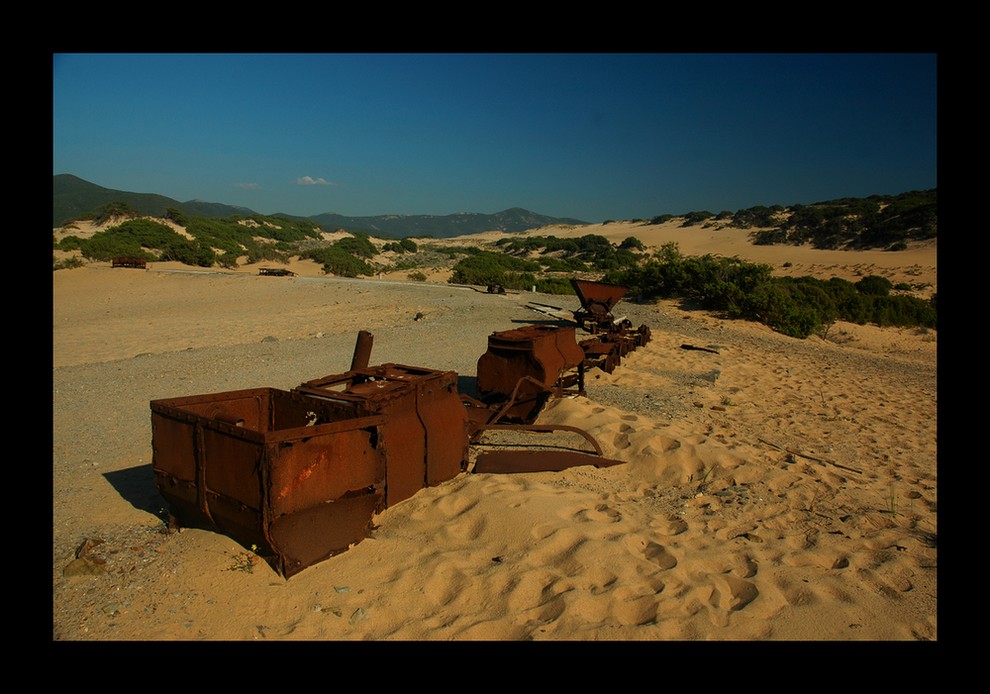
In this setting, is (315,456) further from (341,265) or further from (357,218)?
(357,218)

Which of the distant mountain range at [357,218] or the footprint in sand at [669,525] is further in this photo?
the distant mountain range at [357,218]

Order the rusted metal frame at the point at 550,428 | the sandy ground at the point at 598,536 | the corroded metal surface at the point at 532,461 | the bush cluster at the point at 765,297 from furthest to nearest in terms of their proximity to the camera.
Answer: the bush cluster at the point at 765,297 → the rusted metal frame at the point at 550,428 → the corroded metal surface at the point at 532,461 → the sandy ground at the point at 598,536

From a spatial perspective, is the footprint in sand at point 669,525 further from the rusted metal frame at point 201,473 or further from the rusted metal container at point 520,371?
the rusted metal frame at point 201,473

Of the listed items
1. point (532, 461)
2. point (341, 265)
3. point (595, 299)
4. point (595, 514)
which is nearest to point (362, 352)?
point (532, 461)

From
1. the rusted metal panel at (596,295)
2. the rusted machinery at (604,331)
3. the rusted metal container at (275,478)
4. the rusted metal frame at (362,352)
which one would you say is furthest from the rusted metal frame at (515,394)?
the rusted metal panel at (596,295)

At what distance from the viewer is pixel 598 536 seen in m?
3.52

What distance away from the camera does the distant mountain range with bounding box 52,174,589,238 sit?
75.5 metres

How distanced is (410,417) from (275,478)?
1.10m

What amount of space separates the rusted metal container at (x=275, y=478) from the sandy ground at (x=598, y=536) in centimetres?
13

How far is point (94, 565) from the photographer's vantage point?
3.14 m

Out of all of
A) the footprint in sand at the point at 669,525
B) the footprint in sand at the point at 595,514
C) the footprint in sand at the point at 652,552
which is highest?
the footprint in sand at the point at 595,514

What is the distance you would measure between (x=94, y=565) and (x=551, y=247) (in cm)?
5072

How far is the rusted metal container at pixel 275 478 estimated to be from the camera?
10.0 ft

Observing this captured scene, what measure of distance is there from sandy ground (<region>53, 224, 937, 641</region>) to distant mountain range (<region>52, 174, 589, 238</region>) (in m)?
69.9
